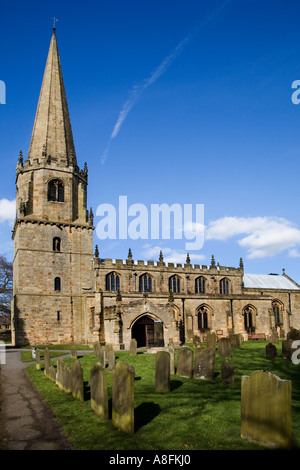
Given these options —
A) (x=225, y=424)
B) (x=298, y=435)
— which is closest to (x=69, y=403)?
(x=225, y=424)

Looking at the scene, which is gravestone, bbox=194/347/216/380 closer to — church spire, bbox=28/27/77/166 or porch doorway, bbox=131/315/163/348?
porch doorway, bbox=131/315/163/348

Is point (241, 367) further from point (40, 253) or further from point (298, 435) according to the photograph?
point (40, 253)

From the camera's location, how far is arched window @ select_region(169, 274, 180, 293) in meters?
37.1

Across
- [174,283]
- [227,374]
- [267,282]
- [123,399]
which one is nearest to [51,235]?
[174,283]

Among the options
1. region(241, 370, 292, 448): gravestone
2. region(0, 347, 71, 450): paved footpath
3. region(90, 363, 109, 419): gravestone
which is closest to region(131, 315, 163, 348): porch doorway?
region(0, 347, 71, 450): paved footpath

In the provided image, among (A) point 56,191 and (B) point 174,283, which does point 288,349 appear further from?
(A) point 56,191

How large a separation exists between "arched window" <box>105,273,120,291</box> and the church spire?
10.4 metres

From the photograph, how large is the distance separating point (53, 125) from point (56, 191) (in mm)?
6028

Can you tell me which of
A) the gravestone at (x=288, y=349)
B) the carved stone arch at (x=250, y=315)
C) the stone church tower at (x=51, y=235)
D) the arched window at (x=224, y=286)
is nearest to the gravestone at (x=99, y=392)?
the gravestone at (x=288, y=349)

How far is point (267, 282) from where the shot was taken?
153ft

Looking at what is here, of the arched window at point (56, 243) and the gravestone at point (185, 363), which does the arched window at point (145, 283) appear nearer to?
the arched window at point (56, 243)

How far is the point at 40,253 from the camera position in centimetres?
3053

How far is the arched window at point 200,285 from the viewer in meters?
38.6
